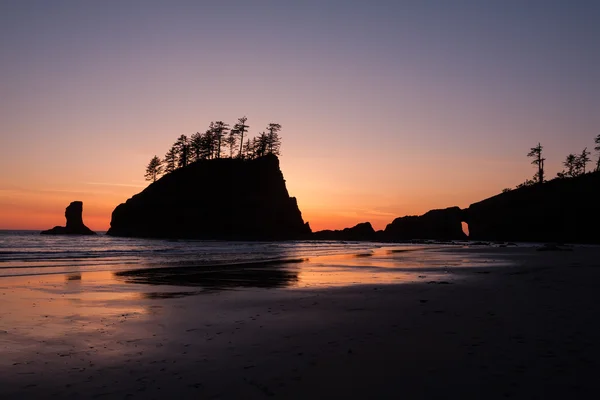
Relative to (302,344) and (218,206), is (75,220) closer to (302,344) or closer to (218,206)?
(218,206)

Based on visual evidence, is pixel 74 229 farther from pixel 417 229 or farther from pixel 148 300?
pixel 148 300

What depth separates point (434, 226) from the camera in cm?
10694

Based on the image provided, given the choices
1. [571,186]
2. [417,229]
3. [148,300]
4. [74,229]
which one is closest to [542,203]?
[571,186]

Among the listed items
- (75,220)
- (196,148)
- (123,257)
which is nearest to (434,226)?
(196,148)

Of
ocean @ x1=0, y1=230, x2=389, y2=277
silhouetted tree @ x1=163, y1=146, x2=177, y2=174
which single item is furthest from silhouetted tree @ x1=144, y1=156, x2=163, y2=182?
ocean @ x1=0, y1=230, x2=389, y2=277

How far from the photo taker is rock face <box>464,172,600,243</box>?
73312 millimetres

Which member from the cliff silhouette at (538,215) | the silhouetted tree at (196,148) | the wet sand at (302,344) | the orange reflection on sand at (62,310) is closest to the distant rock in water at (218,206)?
the silhouetted tree at (196,148)

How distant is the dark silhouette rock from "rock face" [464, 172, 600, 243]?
3548 centimetres

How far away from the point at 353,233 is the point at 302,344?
4724 inches

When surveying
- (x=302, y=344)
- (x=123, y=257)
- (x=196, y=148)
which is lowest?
(x=123, y=257)

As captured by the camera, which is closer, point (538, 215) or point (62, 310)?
point (62, 310)

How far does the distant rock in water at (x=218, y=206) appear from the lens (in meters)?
98.4

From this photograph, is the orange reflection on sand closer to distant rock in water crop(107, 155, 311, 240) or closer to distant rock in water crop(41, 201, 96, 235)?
distant rock in water crop(107, 155, 311, 240)

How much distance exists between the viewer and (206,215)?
9906cm
